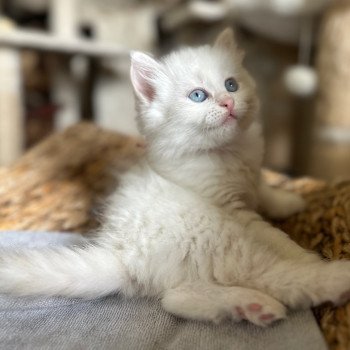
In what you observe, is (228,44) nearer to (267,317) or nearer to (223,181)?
(223,181)

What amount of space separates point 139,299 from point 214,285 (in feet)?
0.52

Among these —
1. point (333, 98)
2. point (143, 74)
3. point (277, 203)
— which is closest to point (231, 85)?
point (143, 74)

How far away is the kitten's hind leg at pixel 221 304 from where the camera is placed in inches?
28.8

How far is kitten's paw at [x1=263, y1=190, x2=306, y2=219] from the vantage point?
1.14 meters

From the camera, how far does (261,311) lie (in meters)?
0.73

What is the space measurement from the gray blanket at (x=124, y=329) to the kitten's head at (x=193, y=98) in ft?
1.23

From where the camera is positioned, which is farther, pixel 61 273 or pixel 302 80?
pixel 302 80

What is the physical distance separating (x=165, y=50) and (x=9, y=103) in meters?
1.07

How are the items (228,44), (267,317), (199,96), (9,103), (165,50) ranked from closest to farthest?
(267,317), (199,96), (228,44), (9,103), (165,50)

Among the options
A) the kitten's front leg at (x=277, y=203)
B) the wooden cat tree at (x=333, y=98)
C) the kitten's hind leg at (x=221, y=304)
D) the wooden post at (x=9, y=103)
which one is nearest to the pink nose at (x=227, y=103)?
the kitten's front leg at (x=277, y=203)

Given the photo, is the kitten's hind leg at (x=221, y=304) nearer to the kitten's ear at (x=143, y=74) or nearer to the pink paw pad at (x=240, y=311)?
the pink paw pad at (x=240, y=311)

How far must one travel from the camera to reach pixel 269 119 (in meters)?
2.62

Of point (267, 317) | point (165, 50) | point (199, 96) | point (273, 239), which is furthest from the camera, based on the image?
point (165, 50)

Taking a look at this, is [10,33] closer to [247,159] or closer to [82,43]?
A: [82,43]
